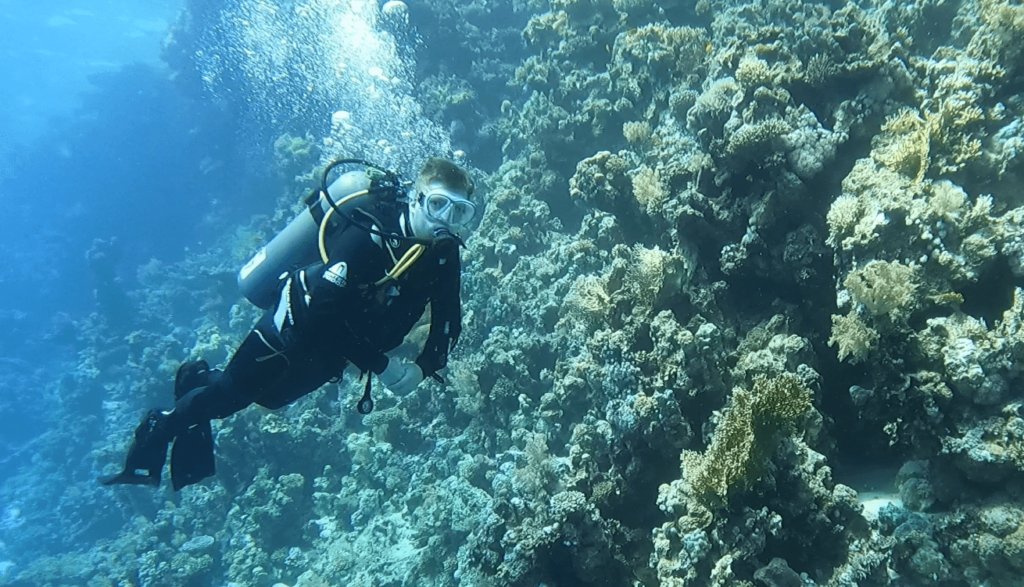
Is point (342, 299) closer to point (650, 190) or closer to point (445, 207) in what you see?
point (445, 207)

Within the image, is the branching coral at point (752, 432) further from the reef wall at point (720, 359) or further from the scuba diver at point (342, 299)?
the scuba diver at point (342, 299)

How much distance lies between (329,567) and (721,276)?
24.5 ft

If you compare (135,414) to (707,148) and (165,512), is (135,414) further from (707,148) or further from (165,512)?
(707,148)

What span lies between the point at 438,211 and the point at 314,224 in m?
1.61

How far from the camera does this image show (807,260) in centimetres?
484

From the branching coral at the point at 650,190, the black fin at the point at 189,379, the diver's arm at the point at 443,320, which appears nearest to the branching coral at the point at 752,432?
the diver's arm at the point at 443,320

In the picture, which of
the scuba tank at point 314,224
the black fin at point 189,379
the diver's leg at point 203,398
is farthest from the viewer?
the black fin at point 189,379

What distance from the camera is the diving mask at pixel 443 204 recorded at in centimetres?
391

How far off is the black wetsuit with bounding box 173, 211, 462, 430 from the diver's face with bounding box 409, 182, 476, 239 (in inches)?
6.7

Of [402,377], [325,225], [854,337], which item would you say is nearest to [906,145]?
[854,337]

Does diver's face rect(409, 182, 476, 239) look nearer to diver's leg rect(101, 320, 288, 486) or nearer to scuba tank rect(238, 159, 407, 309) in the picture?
scuba tank rect(238, 159, 407, 309)

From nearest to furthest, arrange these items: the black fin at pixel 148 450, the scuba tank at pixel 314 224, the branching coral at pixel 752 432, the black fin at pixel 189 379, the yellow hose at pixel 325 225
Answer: the branching coral at pixel 752 432, the yellow hose at pixel 325 225, the scuba tank at pixel 314 224, the black fin at pixel 148 450, the black fin at pixel 189 379

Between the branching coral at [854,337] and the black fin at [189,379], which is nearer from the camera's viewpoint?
the branching coral at [854,337]

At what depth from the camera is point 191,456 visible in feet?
17.3
